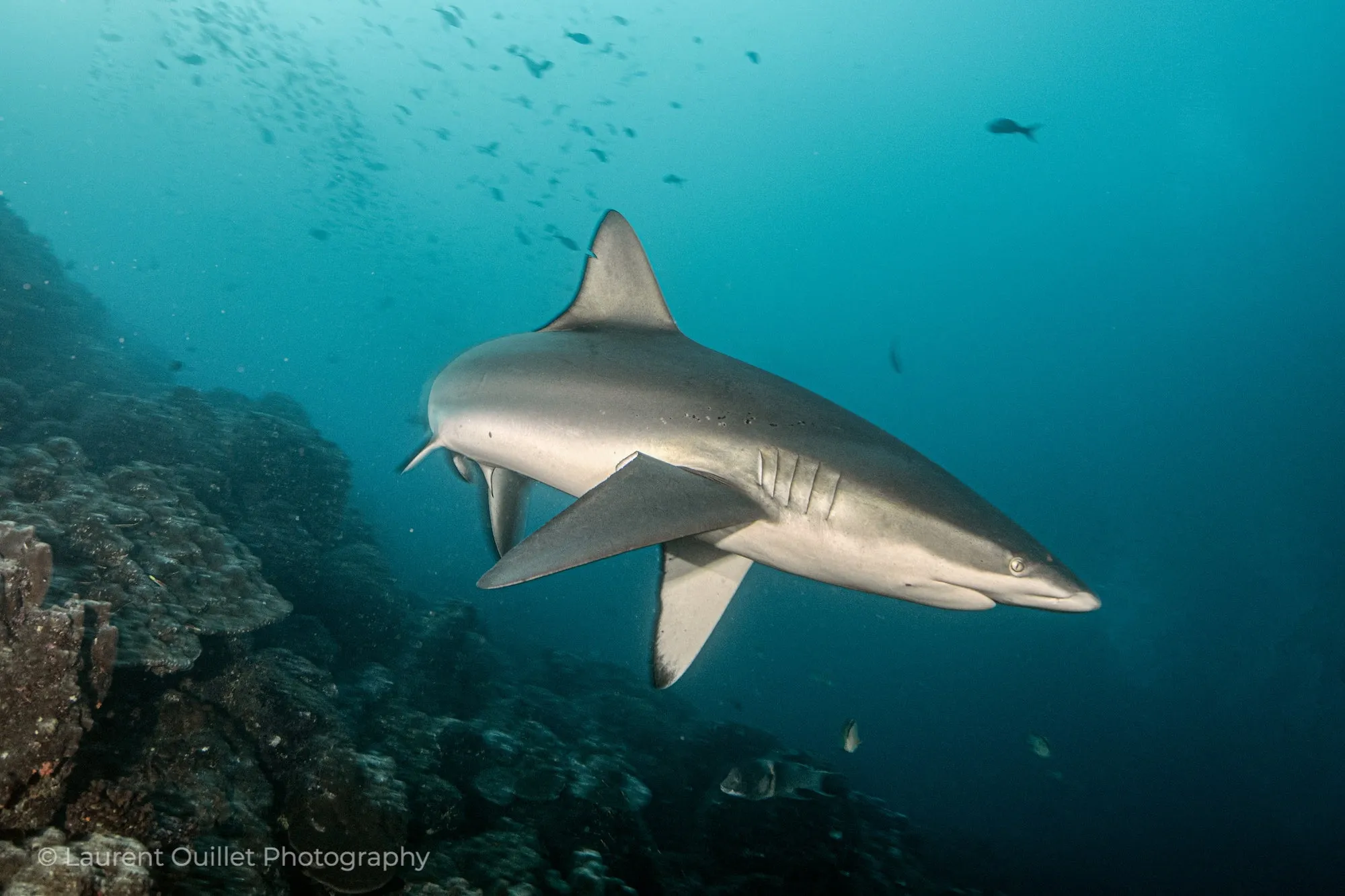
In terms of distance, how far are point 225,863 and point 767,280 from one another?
126 meters

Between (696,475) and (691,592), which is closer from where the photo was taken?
(696,475)

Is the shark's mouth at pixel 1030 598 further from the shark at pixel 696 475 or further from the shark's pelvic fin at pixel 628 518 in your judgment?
the shark's pelvic fin at pixel 628 518

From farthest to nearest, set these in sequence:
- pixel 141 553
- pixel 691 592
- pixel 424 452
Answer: pixel 141 553 < pixel 424 452 < pixel 691 592

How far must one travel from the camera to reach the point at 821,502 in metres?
2.68

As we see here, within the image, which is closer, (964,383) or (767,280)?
(964,383)

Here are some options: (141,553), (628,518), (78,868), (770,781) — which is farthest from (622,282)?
(770,781)

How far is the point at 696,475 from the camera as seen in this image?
110 inches

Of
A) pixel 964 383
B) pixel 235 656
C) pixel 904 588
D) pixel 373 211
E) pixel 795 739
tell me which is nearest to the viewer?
pixel 904 588

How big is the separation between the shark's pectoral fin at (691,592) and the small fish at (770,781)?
4145 mm

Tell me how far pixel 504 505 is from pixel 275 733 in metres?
2.56

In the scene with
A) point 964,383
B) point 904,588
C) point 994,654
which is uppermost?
point 964,383

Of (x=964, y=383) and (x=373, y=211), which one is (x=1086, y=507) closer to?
A: (x=964, y=383)

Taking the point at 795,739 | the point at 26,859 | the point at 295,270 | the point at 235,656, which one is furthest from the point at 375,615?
the point at 295,270

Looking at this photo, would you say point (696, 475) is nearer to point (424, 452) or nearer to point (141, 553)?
point (424, 452)
